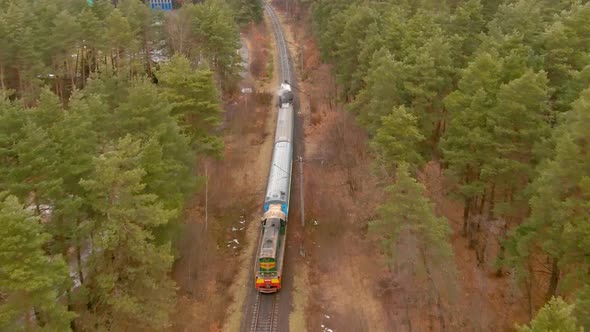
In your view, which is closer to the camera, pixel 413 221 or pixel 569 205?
pixel 569 205

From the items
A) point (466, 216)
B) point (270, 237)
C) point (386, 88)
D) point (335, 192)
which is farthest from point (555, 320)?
point (335, 192)

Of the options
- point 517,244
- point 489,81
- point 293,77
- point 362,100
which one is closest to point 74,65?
point 293,77

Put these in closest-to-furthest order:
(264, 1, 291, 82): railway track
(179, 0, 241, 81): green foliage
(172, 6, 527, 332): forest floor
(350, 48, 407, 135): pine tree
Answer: (172, 6, 527, 332): forest floor → (350, 48, 407, 135): pine tree → (179, 0, 241, 81): green foliage → (264, 1, 291, 82): railway track

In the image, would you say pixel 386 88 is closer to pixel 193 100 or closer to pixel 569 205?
pixel 193 100

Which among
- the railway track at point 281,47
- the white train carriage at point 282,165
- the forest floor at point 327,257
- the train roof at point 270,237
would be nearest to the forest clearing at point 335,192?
the forest floor at point 327,257

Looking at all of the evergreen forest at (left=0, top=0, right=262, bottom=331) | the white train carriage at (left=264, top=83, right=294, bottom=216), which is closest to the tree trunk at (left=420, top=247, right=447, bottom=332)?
the white train carriage at (left=264, top=83, right=294, bottom=216)

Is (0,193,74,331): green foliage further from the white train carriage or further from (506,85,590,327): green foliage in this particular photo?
(506,85,590,327): green foliage

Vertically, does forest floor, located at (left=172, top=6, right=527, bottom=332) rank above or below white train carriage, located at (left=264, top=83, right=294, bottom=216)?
below
